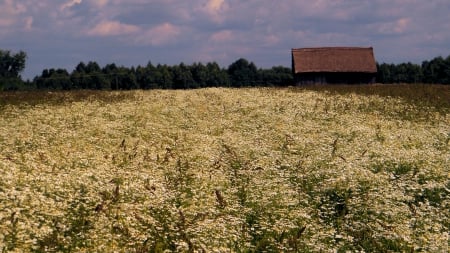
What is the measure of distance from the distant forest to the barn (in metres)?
22.7

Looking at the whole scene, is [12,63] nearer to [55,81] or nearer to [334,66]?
[55,81]

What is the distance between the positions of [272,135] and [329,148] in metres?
3.68

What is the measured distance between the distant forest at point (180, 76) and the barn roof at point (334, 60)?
875 inches

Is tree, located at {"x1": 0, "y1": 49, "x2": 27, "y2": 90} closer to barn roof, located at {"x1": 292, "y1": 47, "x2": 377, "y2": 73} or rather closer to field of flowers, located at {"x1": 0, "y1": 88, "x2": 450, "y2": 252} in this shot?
barn roof, located at {"x1": 292, "y1": 47, "x2": 377, "y2": 73}

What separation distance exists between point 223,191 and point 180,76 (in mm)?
94629

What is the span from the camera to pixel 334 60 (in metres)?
67.1

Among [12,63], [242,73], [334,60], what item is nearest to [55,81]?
[12,63]

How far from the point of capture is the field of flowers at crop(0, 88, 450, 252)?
27.6 ft

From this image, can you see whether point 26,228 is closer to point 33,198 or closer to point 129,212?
point 33,198

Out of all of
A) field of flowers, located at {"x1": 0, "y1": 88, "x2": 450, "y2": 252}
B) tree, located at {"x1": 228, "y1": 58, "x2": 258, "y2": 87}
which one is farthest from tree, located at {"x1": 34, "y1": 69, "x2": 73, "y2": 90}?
field of flowers, located at {"x1": 0, "y1": 88, "x2": 450, "y2": 252}

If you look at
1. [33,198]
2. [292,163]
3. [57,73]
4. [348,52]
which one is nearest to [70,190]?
[33,198]

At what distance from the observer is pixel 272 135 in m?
19.9

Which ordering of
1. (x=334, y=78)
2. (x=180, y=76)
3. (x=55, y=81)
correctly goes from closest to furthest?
1. (x=334, y=78)
2. (x=180, y=76)
3. (x=55, y=81)

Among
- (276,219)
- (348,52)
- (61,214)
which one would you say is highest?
(348,52)
